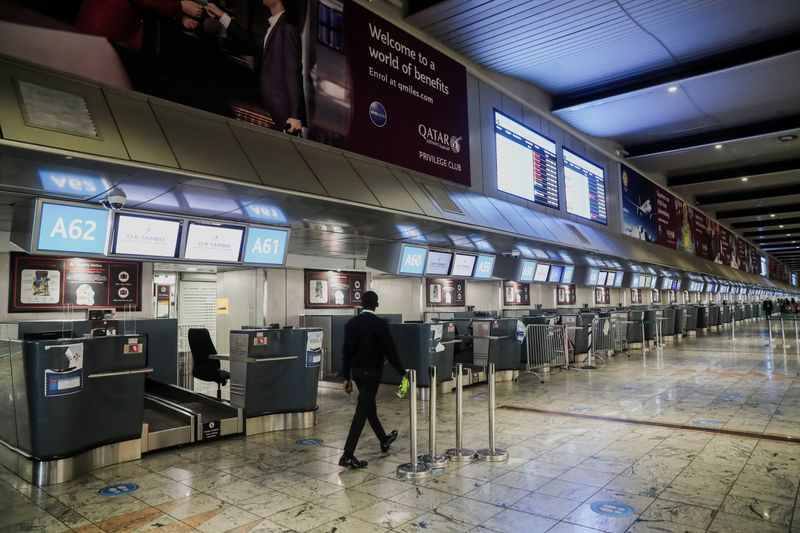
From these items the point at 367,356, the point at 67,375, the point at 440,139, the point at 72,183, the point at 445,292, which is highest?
the point at 440,139

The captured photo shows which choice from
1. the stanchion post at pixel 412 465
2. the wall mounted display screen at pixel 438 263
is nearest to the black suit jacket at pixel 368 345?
the stanchion post at pixel 412 465

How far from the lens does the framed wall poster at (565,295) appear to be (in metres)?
19.4

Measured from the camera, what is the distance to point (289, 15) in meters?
6.21

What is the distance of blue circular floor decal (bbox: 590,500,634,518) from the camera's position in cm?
363

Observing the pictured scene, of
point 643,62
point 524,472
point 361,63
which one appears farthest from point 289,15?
point 643,62

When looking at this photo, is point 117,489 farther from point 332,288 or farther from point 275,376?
point 332,288

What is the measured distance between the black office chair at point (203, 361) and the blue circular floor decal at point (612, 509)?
5.86 meters

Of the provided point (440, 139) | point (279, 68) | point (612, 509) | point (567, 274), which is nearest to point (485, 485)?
point (612, 509)

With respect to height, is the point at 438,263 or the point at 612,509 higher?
the point at 438,263

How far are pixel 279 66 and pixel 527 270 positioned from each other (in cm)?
832

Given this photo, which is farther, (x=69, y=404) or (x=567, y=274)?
(x=567, y=274)

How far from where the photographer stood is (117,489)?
4336 millimetres

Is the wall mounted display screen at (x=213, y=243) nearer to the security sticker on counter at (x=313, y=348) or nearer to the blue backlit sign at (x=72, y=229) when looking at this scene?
the blue backlit sign at (x=72, y=229)

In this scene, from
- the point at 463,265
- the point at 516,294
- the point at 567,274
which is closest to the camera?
the point at 463,265
